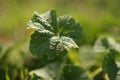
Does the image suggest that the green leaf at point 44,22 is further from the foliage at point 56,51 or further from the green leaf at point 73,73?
the green leaf at point 73,73

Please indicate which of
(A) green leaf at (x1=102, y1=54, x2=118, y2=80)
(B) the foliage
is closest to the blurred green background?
(B) the foliage

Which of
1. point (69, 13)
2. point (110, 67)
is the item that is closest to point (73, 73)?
point (110, 67)

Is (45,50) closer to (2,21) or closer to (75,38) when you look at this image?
(75,38)

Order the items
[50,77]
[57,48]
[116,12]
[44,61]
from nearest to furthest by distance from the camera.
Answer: [57,48]
[50,77]
[44,61]
[116,12]

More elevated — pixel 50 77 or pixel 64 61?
pixel 64 61

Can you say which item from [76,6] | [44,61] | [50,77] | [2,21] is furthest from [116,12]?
[50,77]

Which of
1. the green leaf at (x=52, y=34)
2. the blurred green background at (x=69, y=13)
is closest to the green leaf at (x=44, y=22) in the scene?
the green leaf at (x=52, y=34)

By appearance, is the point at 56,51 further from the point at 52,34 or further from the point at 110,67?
the point at 110,67
